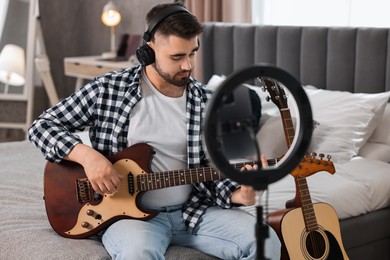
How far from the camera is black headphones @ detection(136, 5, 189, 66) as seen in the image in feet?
6.41

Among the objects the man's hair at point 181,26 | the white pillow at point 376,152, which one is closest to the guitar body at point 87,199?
the man's hair at point 181,26

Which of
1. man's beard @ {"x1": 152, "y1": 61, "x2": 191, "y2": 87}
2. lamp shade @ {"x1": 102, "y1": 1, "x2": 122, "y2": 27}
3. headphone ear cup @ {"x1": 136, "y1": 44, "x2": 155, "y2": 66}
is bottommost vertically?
man's beard @ {"x1": 152, "y1": 61, "x2": 191, "y2": 87}

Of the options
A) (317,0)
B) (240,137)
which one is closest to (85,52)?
(317,0)

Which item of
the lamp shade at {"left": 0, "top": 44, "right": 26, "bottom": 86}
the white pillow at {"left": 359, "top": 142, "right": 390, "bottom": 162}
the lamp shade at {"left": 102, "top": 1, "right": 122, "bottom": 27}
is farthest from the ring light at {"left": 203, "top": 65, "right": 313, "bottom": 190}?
the lamp shade at {"left": 0, "top": 44, "right": 26, "bottom": 86}

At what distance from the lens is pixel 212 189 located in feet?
6.63

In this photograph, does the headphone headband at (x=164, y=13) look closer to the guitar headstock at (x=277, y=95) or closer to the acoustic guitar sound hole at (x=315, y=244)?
the guitar headstock at (x=277, y=95)

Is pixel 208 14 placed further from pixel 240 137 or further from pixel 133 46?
pixel 240 137

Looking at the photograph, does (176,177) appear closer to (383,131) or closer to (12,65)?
(383,131)

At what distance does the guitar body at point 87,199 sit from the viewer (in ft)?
6.31

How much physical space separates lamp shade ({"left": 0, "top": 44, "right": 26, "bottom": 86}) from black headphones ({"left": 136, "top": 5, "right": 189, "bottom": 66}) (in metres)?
2.88

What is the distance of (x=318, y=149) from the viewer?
2.72 m

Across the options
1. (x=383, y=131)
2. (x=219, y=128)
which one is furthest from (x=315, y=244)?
(x=219, y=128)

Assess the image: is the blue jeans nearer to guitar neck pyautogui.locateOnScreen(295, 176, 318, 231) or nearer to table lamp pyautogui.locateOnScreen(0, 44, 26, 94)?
guitar neck pyautogui.locateOnScreen(295, 176, 318, 231)

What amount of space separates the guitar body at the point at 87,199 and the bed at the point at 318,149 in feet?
0.17
